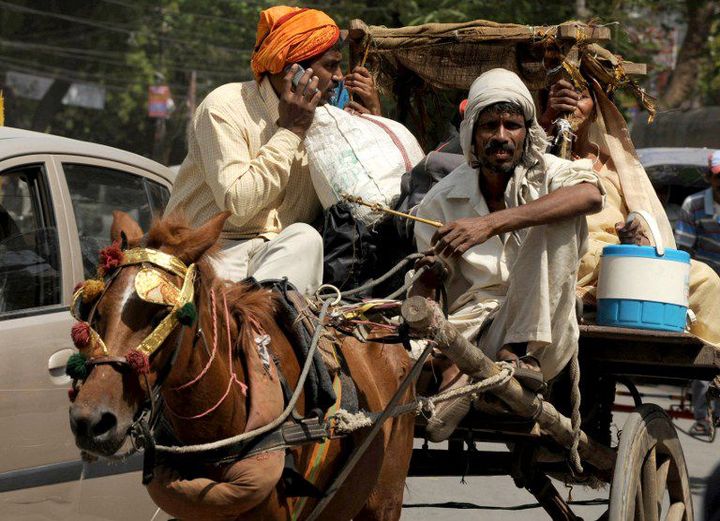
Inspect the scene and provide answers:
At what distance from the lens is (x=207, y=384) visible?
333 cm

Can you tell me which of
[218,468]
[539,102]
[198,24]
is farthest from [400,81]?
[198,24]

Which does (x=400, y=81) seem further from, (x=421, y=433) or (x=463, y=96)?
(x=421, y=433)

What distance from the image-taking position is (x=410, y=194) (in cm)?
486

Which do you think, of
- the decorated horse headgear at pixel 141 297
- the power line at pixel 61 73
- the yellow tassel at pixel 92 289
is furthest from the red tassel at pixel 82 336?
the power line at pixel 61 73

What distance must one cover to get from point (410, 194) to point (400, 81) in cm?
133

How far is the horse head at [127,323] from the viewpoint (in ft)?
9.60

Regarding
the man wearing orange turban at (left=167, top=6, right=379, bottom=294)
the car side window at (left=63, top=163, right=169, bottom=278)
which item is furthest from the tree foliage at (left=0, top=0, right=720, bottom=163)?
the man wearing orange turban at (left=167, top=6, right=379, bottom=294)

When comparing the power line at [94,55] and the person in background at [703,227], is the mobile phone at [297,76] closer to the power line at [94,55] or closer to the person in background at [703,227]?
the person in background at [703,227]

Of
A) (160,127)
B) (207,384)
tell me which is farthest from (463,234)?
(160,127)

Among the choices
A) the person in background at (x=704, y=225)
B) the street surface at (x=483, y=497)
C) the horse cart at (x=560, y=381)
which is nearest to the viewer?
the horse cart at (x=560, y=381)

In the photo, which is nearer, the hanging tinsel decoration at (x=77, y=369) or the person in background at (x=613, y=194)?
the hanging tinsel decoration at (x=77, y=369)

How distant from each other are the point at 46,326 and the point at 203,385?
169 cm

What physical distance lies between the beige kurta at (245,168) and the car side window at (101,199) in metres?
0.72

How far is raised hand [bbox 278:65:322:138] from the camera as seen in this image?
4.48 metres
